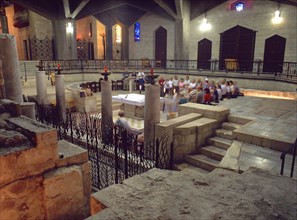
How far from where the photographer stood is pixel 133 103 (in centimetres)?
1066

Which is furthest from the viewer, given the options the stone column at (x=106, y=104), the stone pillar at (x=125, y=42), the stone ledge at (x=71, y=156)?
the stone pillar at (x=125, y=42)

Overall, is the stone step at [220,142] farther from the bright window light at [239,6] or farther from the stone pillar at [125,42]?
the stone pillar at [125,42]

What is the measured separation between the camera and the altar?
1059 cm

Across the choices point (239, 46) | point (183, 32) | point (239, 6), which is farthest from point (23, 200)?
point (183, 32)

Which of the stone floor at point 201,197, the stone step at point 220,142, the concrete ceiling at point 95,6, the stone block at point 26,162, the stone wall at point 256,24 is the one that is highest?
the concrete ceiling at point 95,6

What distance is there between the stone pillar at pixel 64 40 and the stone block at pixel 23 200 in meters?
18.6

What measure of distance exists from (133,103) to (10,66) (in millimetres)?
5438

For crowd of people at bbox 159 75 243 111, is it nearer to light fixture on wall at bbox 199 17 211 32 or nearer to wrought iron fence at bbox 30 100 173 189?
wrought iron fence at bbox 30 100 173 189

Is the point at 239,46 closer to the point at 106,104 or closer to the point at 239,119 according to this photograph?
the point at 239,119

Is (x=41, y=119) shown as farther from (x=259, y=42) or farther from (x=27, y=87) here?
(x=259, y=42)

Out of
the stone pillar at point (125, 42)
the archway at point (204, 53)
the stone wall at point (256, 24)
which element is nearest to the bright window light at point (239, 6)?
the stone wall at point (256, 24)

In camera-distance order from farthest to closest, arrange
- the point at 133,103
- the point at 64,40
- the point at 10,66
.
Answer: the point at 64,40 < the point at 133,103 < the point at 10,66

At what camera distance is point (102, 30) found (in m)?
27.0

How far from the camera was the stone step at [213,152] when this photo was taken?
6.54 metres
